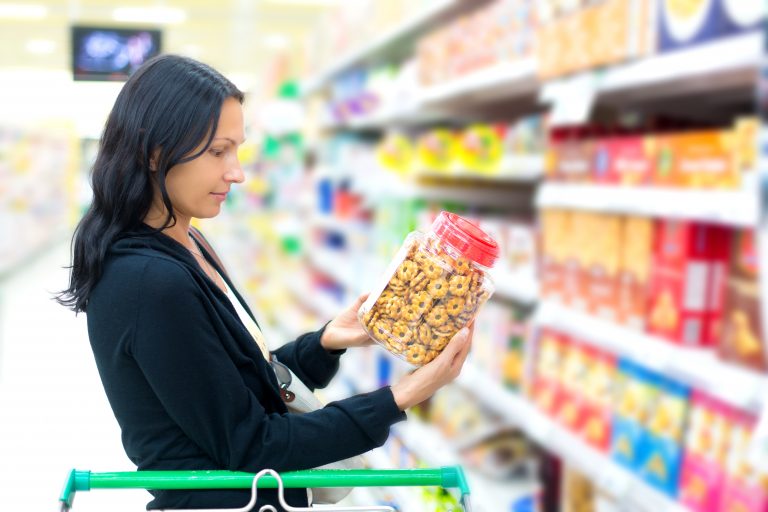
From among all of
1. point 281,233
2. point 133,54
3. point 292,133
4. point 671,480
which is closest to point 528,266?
point 671,480

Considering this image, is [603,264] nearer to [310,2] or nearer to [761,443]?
[761,443]

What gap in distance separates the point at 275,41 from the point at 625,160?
11958mm

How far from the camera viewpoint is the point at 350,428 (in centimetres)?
110

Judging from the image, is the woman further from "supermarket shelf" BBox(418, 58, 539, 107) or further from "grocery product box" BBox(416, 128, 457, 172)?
"grocery product box" BBox(416, 128, 457, 172)

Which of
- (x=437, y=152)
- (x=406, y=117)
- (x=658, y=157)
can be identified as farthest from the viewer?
(x=406, y=117)

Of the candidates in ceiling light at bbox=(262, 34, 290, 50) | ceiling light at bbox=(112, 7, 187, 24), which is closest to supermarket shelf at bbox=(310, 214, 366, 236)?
ceiling light at bbox=(112, 7, 187, 24)

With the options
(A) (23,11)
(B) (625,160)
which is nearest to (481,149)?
(B) (625,160)

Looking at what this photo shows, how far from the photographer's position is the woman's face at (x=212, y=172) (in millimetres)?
1123

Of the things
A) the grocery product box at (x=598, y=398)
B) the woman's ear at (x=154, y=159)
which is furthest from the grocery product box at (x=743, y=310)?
the woman's ear at (x=154, y=159)

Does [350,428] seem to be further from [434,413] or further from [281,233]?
[281,233]

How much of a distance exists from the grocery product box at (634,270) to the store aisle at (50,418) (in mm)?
1187

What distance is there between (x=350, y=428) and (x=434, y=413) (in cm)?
247

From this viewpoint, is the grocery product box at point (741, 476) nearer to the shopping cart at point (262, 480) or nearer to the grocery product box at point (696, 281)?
the grocery product box at point (696, 281)

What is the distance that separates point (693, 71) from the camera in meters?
1.70
